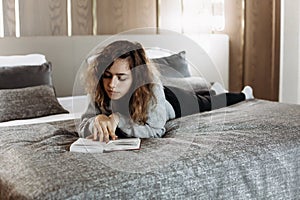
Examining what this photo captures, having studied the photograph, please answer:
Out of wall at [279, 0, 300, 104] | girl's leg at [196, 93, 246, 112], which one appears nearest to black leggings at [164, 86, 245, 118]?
girl's leg at [196, 93, 246, 112]

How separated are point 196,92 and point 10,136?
3.21 ft

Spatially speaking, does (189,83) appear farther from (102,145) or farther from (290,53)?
(290,53)

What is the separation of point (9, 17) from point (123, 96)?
178 cm

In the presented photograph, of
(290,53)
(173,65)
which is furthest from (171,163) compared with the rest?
(290,53)

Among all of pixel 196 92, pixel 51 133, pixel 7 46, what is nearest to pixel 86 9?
pixel 7 46

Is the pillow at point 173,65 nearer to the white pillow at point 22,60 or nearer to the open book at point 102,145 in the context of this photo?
the open book at point 102,145

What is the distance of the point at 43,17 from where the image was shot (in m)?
3.43

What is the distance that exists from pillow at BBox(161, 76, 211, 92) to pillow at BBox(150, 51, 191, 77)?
0.11 feet

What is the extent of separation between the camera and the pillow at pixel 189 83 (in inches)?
88.5

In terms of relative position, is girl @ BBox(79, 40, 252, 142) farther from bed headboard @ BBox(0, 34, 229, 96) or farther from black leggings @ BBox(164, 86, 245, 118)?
bed headboard @ BBox(0, 34, 229, 96)

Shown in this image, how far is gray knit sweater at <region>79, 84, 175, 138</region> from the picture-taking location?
1.91 m

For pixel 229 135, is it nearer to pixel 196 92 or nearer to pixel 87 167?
pixel 196 92

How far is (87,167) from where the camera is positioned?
150cm

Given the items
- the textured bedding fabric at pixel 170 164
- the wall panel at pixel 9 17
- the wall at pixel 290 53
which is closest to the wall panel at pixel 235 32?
the wall at pixel 290 53
